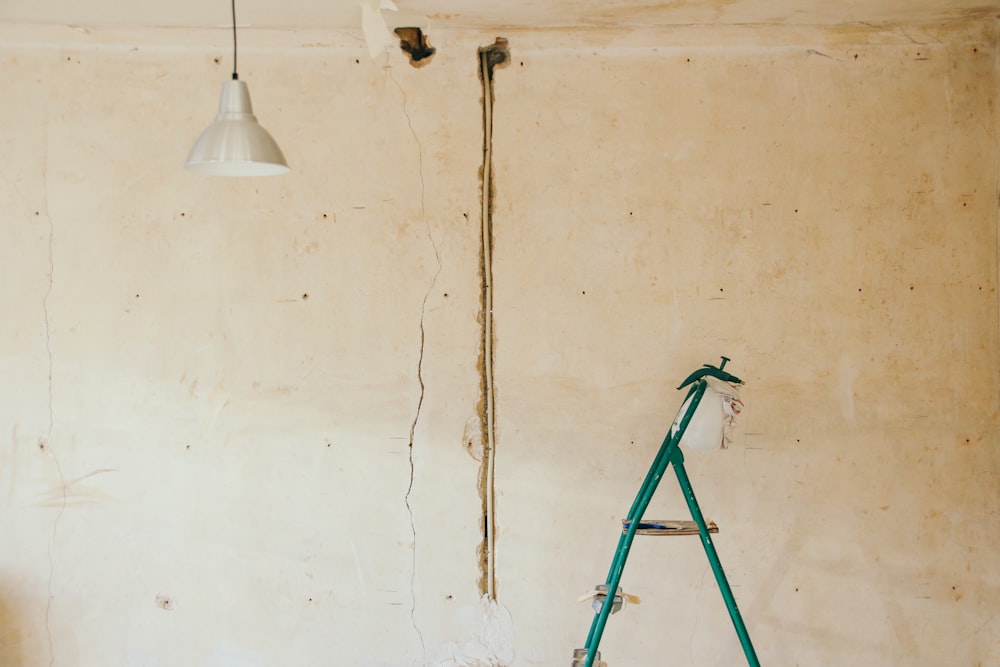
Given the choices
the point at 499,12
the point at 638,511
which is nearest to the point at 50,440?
the point at 638,511

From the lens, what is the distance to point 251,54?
8.95ft

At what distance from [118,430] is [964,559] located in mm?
3042

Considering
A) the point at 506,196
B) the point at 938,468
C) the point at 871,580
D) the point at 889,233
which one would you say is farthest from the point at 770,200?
the point at 871,580

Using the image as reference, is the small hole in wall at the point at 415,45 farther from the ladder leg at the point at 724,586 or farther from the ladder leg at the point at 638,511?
the ladder leg at the point at 724,586

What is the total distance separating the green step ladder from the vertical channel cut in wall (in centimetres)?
46

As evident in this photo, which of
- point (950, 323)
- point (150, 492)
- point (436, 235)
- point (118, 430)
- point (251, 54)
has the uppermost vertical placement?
point (251, 54)

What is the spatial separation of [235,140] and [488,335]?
1.16 metres

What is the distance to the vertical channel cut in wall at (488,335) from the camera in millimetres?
2727

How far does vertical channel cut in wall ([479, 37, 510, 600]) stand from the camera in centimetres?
273

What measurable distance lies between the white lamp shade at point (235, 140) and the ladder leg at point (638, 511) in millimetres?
1405

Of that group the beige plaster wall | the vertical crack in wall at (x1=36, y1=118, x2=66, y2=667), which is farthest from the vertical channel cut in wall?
the vertical crack in wall at (x1=36, y1=118, x2=66, y2=667)

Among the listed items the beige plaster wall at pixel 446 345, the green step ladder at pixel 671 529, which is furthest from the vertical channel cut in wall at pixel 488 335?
the green step ladder at pixel 671 529

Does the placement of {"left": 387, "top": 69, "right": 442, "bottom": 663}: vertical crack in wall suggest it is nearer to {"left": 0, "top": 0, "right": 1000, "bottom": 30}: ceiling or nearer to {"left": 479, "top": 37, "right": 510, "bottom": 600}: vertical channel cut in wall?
{"left": 479, "top": 37, "right": 510, "bottom": 600}: vertical channel cut in wall

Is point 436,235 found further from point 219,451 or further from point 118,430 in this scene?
point 118,430
